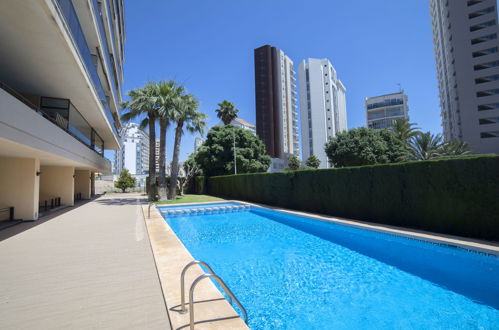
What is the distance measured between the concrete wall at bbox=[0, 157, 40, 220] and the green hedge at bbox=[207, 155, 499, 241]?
12.7 m

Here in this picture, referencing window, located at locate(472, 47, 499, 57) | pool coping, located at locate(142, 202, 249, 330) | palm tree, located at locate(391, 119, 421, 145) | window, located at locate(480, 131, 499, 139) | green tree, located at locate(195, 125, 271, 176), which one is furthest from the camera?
window, located at locate(472, 47, 499, 57)

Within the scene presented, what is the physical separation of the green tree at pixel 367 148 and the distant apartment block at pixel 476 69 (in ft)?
51.5

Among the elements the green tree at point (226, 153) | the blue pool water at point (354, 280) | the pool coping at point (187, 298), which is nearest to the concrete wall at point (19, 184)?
the blue pool water at point (354, 280)

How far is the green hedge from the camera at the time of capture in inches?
269

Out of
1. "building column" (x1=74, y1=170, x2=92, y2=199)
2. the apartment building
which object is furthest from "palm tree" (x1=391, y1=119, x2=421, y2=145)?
"building column" (x1=74, y1=170, x2=92, y2=199)

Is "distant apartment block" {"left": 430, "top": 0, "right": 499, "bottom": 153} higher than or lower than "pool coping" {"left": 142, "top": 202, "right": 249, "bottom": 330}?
higher

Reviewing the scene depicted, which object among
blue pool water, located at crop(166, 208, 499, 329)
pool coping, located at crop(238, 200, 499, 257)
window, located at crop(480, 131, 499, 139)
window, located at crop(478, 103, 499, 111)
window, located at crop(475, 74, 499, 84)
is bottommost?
blue pool water, located at crop(166, 208, 499, 329)

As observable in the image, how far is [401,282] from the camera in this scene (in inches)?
201

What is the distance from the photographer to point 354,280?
520 cm

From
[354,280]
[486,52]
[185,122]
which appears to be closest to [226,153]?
[185,122]

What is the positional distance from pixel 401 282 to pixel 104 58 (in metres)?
18.5

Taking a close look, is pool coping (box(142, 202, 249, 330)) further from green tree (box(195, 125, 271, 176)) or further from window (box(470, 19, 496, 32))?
window (box(470, 19, 496, 32))

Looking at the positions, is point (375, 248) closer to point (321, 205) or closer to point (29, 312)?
point (321, 205)

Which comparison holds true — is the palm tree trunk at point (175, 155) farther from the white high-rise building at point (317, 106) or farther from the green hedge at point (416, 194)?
the white high-rise building at point (317, 106)
